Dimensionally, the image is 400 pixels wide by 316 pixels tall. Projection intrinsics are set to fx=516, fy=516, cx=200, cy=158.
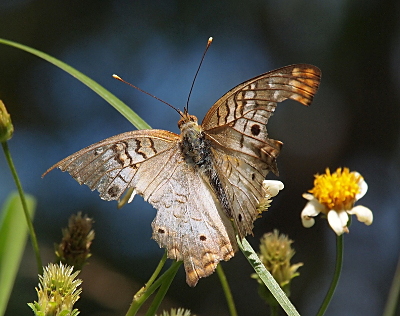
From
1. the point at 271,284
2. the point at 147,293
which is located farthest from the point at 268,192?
the point at 147,293

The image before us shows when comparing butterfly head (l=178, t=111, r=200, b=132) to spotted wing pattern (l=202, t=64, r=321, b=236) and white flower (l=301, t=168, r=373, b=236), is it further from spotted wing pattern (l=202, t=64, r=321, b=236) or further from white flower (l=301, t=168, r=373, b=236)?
white flower (l=301, t=168, r=373, b=236)

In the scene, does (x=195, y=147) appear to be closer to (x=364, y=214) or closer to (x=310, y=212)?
(x=310, y=212)

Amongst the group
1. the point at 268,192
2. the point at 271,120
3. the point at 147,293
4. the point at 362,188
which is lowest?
the point at 147,293

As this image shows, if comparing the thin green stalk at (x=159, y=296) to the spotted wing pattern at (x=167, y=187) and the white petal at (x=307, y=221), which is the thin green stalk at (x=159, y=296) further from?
the white petal at (x=307, y=221)

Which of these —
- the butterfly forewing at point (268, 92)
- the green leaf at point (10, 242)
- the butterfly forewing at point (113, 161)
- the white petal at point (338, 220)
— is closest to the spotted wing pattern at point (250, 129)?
the butterfly forewing at point (268, 92)

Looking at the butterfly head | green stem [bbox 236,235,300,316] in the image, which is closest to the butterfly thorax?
the butterfly head

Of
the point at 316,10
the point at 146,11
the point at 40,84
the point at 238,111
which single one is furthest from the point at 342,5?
the point at 238,111
